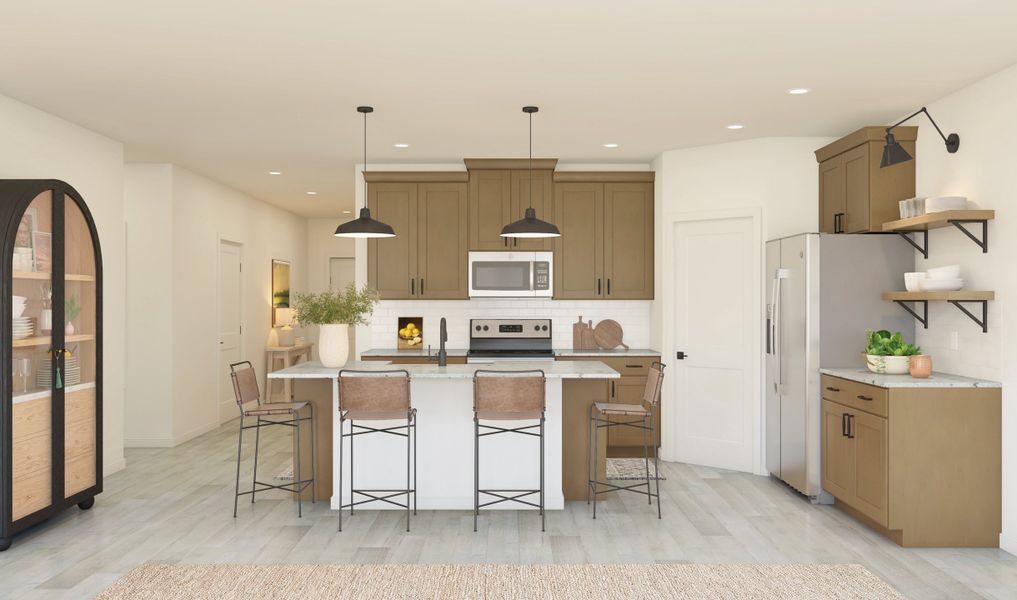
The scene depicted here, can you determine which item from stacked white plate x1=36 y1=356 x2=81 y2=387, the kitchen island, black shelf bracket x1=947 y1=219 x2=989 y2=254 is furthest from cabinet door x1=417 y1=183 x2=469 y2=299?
black shelf bracket x1=947 y1=219 x2=989 y2=254

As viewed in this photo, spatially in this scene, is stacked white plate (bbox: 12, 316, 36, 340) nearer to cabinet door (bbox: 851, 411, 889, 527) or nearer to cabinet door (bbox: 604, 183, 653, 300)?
cabinet door (bbox: 604, 183, 653, 300)

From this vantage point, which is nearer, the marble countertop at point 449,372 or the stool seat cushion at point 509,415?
the stool seat cushion at point 509,415

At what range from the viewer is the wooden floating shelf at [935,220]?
4.29m

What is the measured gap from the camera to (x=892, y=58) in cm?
404

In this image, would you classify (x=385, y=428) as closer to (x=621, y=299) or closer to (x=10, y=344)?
(x=10, y=344)

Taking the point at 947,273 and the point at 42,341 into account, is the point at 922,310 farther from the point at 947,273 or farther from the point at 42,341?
the point at 42,341

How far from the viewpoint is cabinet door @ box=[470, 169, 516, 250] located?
703 cm

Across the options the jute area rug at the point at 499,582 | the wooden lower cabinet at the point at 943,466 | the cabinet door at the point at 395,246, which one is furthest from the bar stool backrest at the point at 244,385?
the wooden lower cabinet at the point at 943,466

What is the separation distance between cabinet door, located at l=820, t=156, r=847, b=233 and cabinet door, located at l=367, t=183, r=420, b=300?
3620 mm

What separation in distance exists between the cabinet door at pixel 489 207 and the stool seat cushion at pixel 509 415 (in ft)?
9.25

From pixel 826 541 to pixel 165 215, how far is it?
630 cm

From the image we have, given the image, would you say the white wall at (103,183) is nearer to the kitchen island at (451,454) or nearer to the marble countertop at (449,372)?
the marble countertop at (449,372)

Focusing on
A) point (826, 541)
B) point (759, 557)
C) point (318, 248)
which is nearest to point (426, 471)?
point (759, 557)

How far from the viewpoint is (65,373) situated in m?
4.66
